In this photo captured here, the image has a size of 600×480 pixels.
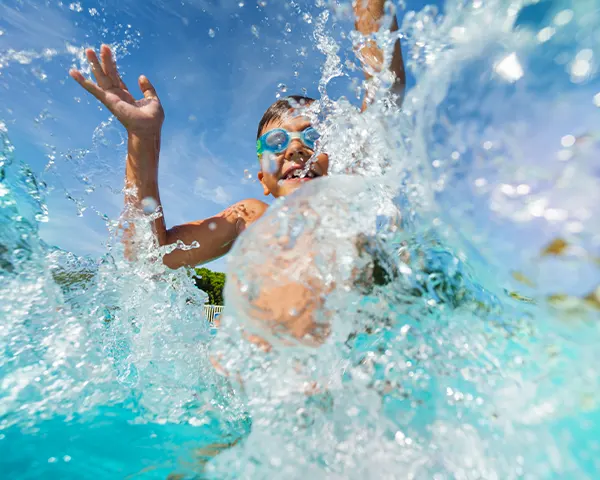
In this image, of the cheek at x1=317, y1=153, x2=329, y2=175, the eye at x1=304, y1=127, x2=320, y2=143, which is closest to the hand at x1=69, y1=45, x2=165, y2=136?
the eye at x1=304, y1=127, x2=320, y2=143

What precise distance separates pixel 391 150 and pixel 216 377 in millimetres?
1813

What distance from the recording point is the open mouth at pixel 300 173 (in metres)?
3.14

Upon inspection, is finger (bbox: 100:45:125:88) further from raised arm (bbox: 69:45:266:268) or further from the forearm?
the forearm

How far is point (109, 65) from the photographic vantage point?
A: 274cm

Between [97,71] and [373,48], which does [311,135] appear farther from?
[97,71]

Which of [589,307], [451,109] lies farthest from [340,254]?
[589,307]

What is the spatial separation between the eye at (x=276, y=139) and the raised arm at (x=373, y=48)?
30.8 inches

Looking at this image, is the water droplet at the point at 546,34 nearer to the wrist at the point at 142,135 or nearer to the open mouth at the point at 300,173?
the open mouth at the point at 300,173

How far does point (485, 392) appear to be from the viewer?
4.90 ft

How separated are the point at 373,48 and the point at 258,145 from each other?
139cm

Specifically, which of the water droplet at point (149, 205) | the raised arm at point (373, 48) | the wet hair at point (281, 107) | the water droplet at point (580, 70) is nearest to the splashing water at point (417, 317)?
the water droplet at point (580, 70)

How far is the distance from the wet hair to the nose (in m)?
0.43

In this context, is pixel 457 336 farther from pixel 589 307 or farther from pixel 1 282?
pixel 1 282

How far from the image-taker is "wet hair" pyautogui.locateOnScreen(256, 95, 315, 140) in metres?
3.49
